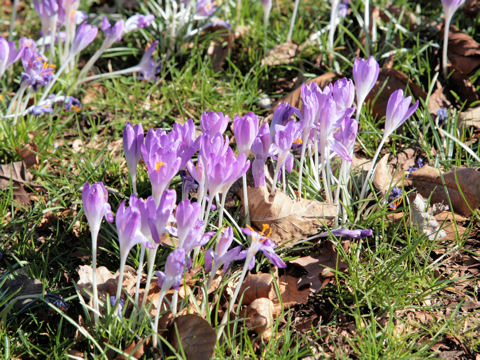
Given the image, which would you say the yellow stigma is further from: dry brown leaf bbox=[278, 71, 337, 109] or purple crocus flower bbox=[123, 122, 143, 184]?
dry brown leaf bbox=[278, 71, 337, 109]

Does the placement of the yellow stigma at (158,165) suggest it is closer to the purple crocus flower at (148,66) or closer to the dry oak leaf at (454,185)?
the dry oak leaf at (454,185)

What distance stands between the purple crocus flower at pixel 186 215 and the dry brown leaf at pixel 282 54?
2.13 metres

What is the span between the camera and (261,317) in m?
2.14

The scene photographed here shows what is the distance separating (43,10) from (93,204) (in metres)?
1.96

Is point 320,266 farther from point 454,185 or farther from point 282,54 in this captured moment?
point 282,54

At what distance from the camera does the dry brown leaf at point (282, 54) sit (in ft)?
12.5

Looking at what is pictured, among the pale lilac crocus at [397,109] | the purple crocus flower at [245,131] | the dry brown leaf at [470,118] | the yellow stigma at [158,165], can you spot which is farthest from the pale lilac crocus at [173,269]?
the dry brown leaf at [470,118]

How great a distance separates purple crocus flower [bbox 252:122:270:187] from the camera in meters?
2.37

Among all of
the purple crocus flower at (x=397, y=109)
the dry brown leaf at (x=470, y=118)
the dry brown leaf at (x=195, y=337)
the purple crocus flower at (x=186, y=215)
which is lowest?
the dry brown leaf at (x=195, y=337)

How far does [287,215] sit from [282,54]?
1.70m

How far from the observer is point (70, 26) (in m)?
3.65

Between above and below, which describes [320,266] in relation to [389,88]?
below

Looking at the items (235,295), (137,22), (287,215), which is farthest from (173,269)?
(137,22)

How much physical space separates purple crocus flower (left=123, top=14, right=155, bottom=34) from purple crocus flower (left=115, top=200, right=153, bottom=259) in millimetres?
2203
